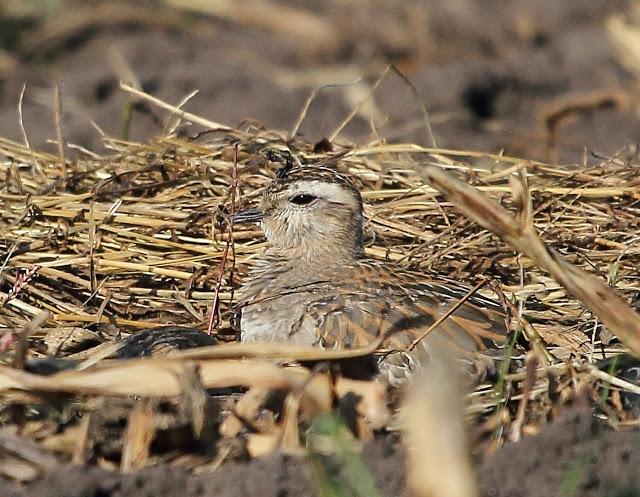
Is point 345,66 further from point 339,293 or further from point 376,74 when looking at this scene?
point 339,293

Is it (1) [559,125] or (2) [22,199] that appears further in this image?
(1) [559,125]

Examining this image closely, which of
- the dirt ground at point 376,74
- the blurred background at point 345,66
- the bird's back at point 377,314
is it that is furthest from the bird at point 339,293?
the blurred background at point 345,66

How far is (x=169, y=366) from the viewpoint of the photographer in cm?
428

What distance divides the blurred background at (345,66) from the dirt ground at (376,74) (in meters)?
0.02

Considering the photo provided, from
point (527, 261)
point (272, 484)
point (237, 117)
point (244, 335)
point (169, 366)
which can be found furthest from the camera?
point (237, 117)

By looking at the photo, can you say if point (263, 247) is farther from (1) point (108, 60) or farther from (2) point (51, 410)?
(1) point (108, 60)

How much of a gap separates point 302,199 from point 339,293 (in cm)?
69

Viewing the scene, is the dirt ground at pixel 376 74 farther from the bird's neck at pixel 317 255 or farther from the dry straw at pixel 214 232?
the bird's neck at pixel 317 255

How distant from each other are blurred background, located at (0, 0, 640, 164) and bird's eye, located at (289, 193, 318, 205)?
2711 millimetres

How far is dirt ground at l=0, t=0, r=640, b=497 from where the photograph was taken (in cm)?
991

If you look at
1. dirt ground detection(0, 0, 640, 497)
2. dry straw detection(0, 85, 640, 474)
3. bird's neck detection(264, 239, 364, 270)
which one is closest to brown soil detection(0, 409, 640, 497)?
dry straw detection(0, 85, 640, 474)

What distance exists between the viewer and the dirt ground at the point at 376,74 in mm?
9906

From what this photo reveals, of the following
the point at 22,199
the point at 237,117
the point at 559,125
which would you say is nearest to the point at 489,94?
the point at 559,125

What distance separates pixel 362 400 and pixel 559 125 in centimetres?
577
